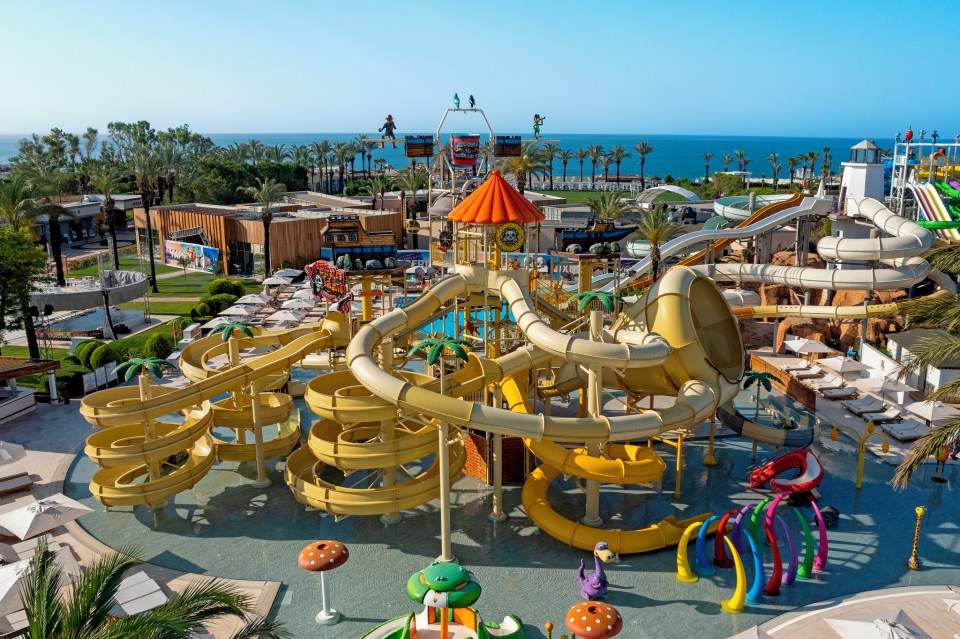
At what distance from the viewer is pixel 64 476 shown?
31266 millimetres

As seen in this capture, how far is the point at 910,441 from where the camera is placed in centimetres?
3356

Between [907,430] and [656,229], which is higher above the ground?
[656,229]

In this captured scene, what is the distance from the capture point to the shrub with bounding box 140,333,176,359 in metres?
45.0

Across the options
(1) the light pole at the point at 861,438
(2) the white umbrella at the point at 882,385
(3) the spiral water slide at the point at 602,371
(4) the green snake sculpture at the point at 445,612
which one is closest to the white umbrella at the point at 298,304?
(3) the spiral water slide at the point at 602,371

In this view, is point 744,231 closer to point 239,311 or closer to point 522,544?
point 522,544

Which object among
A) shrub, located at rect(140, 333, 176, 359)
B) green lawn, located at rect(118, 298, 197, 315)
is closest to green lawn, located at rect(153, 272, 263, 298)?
green lawn, located at rect(118, 298, 197, 315)

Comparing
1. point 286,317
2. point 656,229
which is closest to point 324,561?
point 286,317

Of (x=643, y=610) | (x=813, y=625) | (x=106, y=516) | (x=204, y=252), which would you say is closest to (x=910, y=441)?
(x=813, y=625)

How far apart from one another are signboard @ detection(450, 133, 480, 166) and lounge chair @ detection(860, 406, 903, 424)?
22.4 meters

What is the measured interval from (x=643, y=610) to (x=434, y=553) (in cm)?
705

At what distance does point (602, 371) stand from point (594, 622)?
10.4 m

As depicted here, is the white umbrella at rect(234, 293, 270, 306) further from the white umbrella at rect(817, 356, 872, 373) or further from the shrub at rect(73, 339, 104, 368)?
the white umbrella at rect(817, 356, 872, 373)

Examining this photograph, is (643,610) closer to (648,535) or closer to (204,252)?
(648,535)

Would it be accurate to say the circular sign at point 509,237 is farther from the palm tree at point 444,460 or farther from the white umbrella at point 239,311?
the white umbrella at point 239,311
